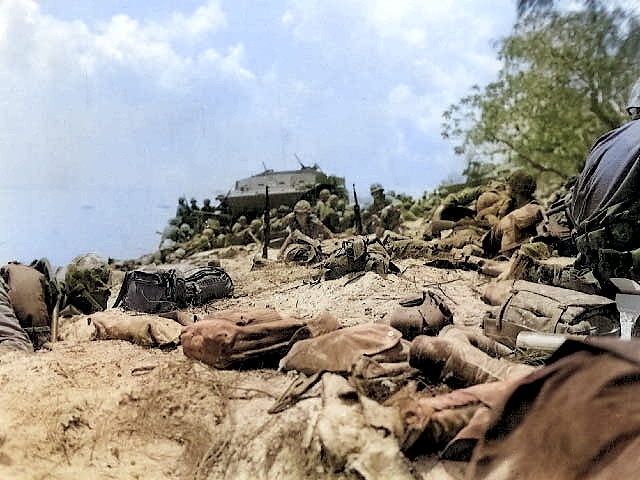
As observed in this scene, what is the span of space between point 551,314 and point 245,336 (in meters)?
1.08

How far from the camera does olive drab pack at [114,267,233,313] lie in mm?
2459

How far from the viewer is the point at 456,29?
7.35 feet

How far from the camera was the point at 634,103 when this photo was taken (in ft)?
6.62

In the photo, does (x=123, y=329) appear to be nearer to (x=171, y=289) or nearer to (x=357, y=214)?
(x=171, y=289)

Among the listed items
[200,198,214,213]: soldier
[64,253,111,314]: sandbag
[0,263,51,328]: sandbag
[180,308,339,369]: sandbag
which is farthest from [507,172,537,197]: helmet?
[0,263,51,328]: sandbag

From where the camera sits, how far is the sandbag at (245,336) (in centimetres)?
215

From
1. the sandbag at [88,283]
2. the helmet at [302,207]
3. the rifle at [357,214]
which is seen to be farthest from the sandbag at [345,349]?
the sandbag at [88,283]

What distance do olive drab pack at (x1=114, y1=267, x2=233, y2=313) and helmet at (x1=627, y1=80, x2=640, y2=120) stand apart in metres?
1.67

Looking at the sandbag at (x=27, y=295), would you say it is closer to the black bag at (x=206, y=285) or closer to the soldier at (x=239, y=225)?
the black bag at (x=206, y=285)

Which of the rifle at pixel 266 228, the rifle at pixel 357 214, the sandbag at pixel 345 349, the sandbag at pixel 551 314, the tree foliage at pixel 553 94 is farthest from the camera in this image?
the rifle at pixel 266 228

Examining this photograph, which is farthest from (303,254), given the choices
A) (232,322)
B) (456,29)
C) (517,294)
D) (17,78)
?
(17,78)

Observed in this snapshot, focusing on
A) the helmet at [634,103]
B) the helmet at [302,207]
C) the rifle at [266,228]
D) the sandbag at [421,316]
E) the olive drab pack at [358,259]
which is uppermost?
the helmet at [634,103]

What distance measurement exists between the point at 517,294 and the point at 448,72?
0.89 m

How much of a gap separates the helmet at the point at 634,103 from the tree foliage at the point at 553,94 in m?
0.04
